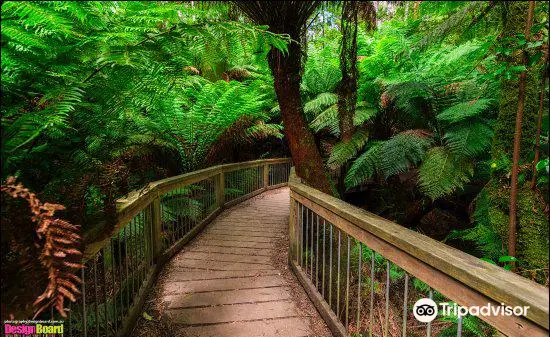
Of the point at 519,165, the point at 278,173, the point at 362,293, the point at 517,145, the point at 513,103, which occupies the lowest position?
the point at 362,293

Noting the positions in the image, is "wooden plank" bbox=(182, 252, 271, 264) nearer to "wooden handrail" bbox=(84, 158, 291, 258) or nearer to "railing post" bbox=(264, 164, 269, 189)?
"wooden handrail" bbox=(84, 158, 291, 258)

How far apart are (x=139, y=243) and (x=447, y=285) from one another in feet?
7.76

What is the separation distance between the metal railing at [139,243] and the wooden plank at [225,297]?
0.85 feet

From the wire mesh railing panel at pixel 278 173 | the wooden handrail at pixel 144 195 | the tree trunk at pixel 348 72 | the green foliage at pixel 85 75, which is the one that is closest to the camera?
the green foliage at pixel 85 75

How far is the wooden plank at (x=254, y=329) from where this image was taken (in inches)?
81.0

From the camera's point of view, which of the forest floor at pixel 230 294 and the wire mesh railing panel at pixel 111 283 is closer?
the wire mesh railing panel at pixel 111 283

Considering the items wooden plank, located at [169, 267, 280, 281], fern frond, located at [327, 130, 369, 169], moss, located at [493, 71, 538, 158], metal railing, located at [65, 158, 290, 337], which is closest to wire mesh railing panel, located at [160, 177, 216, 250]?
metal railing, located at [65, 158, 290, 337]

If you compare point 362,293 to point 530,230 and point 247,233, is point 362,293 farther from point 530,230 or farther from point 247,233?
point 247,233

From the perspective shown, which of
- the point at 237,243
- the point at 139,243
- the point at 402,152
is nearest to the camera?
the point at 139,243

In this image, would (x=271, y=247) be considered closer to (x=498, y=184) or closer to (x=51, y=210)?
(x=498, y=184)

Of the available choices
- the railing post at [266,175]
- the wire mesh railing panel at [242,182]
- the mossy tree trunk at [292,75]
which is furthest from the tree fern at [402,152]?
the railing post at [266,175]

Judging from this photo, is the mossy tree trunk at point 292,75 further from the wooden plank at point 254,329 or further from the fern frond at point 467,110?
the fern frond at point 467,110

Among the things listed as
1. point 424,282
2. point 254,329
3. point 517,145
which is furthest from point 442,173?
point 254,329

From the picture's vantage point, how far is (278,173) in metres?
8.98
